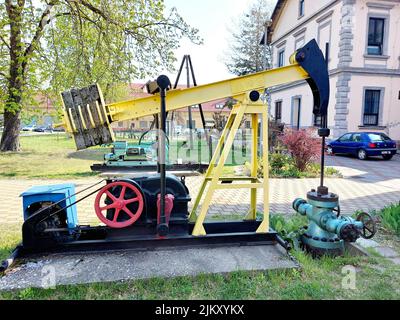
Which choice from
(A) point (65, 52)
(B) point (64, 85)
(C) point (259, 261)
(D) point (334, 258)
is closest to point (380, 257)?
(D) point (334, 258)

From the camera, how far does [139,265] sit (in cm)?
304

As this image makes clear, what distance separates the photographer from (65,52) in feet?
38.4

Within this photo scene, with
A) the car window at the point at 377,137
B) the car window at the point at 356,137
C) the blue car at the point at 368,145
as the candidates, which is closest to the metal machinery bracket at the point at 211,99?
the blue car at the point at 368,145

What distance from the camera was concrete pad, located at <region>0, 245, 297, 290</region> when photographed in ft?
9.13

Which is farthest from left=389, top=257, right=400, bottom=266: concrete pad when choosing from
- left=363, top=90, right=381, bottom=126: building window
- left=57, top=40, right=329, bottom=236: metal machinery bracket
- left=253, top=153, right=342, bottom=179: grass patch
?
left=363, top=90, right=381, bottom=126: building window

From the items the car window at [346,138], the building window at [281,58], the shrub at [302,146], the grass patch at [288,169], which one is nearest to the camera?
the grass patch at [288,169]

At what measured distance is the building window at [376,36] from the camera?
1870cm

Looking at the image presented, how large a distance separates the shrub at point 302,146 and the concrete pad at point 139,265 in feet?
21.9

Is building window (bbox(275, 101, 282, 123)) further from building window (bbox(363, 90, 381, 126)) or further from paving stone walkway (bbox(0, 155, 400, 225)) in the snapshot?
paving stone walkway (bbox(0, 155, 400, 225))

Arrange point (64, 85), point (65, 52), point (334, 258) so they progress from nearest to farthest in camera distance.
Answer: point (334, 258), point (64, 85), point (65, 52)

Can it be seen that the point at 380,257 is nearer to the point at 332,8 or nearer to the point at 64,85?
the point at 64,85

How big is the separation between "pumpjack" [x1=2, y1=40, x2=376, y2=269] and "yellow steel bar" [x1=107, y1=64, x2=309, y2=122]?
1 centimetres

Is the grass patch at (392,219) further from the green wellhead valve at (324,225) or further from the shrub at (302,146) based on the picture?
the shrub at (302,146)
